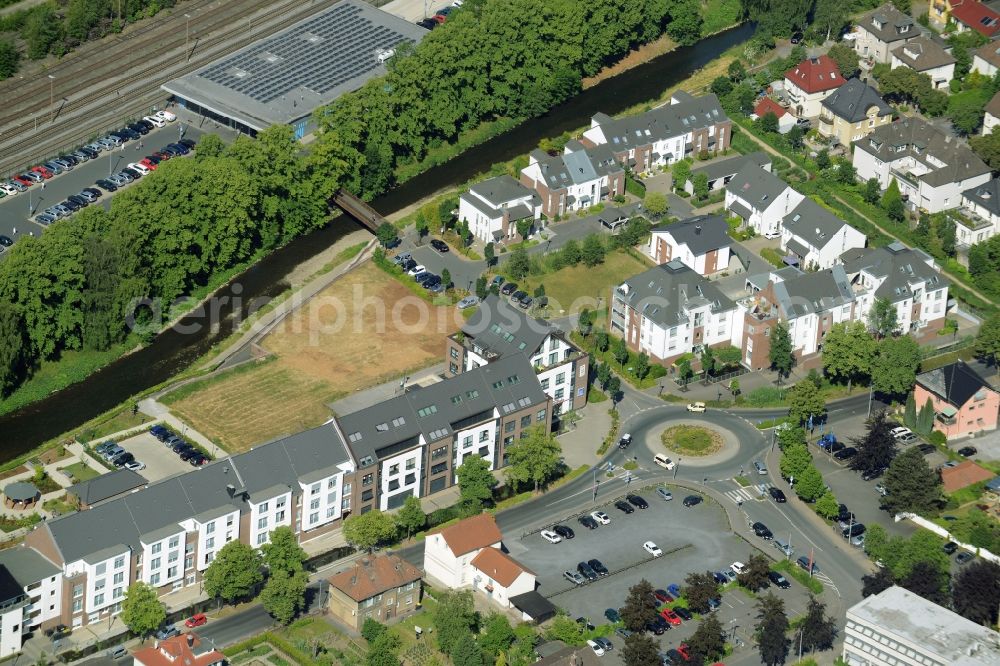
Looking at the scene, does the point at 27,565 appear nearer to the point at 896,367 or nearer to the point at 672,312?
the point at 672,312

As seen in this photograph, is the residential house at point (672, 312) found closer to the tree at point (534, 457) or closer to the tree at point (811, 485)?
the tree at point (534, 457)

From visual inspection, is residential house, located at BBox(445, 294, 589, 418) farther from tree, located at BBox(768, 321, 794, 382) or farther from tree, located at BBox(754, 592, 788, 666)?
tree, located at BBox(754, 592, 788, 666)

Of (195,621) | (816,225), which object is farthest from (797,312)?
(195,621)

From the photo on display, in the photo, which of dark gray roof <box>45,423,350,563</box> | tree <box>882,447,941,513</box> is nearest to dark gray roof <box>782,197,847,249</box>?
tree <box>882,447,941,513</box>

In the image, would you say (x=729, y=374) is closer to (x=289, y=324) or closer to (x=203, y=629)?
(x=289, y=324)

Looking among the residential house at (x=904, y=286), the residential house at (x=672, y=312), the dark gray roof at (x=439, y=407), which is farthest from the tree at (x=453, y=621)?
the residential house at (x=904, y=286)

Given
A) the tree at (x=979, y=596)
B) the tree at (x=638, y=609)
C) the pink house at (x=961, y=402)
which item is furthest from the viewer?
Answer: the pink house at (x=961, y=402)
